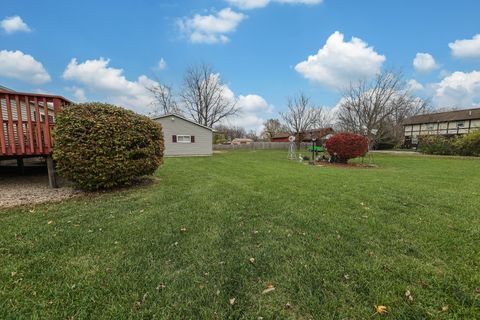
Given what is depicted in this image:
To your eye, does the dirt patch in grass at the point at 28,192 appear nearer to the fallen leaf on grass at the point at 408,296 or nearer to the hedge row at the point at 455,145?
the fallen leaf on grass at the point at 408,296

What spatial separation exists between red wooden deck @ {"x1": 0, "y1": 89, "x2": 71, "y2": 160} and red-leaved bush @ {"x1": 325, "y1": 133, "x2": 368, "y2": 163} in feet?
44.9

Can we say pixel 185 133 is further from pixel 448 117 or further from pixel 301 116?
pixel 448 117

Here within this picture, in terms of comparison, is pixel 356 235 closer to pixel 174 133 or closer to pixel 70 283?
pixel 70 283

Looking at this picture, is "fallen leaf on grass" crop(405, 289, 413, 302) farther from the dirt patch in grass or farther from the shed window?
the shed window

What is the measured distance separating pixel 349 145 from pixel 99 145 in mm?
13182

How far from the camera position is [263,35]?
1478 centimetres

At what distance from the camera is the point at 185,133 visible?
2080 cm

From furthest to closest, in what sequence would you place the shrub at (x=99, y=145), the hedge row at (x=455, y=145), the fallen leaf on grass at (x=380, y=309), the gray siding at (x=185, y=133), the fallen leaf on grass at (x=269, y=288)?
the gray siding at (x=185, y=133), the hedge row at (x=455, y=145), the shrub at (x=99, y=145), the fallen leaf on grass at (x=269, y=288), the fallen leaf on grass at (x=380, y=309)

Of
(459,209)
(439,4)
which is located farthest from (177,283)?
(439,4)

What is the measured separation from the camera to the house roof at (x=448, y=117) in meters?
31.0

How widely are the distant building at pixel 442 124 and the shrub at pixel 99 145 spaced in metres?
40.8

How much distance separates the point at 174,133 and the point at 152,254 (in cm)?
1878

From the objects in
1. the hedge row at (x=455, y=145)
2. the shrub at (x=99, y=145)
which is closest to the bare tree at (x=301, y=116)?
the hedge row at (x=455, y=145)

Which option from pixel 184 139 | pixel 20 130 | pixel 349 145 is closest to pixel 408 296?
pixel 20 130
